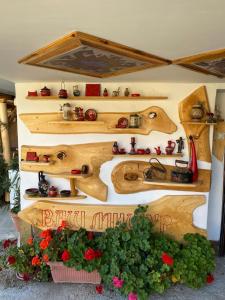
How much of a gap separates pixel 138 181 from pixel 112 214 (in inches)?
16.6

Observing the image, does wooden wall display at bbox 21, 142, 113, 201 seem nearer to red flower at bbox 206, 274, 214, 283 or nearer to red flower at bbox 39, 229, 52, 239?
red flower at bbox 39, 229, 52, 239

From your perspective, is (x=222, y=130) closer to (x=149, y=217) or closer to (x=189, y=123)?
(x=189, y=123)

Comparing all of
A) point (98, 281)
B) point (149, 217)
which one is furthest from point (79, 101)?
point (98, 281)

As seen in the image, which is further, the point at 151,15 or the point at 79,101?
the point at 79,101

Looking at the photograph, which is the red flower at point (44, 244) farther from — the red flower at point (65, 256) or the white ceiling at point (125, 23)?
the white ceiling at point (125, 23)

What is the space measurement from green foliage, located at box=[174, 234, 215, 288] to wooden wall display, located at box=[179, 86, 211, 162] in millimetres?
803

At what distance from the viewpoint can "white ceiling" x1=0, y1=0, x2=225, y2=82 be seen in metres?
0.89

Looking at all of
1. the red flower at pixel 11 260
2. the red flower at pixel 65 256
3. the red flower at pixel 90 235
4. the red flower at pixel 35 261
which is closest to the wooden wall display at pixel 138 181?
the red flower at pixel 90 235

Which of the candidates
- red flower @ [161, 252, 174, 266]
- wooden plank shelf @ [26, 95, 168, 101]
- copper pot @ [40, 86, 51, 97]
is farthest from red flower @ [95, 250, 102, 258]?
copper pot @ [40, 86, 51, 97]

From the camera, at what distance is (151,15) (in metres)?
0.96

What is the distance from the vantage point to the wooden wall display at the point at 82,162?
2633 mm

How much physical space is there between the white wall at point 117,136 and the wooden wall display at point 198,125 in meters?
0.04

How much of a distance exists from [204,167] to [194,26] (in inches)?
69.4

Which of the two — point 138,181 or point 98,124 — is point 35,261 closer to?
point 138,181
